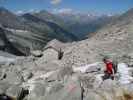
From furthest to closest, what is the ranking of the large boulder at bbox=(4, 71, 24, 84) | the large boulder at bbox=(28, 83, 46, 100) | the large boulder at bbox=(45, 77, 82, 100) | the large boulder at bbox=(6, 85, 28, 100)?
the large boulder at bbox=(4, 71, 24, 84) < the large boulder at bbox=(6, 85, 28, 100) < the large boulder at bbox=(28, 83, 46, 100) < the large boulder at bbox=(45, 77, 82, 100)

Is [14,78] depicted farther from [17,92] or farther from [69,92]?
[69,92]

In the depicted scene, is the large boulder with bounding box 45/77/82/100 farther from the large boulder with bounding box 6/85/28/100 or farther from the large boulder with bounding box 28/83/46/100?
the large boulder with bounding box 6/85/28/100

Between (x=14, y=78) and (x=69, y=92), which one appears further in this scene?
(x=14, y=78)

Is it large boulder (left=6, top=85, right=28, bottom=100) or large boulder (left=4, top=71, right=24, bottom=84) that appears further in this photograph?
large boulder (left=4, top=71, right=24, bottom=84)

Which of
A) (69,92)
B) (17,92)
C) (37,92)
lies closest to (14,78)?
(17,92)

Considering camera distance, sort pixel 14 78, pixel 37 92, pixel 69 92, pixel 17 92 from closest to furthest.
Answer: pixel 69 92
pixel 37 92
pixel 17 92
pixel 14 78

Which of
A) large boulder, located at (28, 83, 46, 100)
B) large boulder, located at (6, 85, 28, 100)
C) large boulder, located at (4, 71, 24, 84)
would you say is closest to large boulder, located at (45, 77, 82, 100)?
large boulder, located at (28, 83, 46, 100)

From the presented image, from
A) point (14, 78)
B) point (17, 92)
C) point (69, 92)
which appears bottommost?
point (17, 92)

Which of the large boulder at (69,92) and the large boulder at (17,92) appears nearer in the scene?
the large boulder at (69,92)

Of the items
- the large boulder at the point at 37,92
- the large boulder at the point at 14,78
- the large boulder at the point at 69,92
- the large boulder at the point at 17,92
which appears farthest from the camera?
the large boulder at the point at 14,78

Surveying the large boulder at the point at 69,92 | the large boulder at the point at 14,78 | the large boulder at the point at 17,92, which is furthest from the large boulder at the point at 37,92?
the large boulder at the point at 14,78

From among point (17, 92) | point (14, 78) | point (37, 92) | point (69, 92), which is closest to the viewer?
point (69, 92)

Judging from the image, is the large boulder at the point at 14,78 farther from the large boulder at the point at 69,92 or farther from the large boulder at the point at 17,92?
the large boulder at the point at 69,92

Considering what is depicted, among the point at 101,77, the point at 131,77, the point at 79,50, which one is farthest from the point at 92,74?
the point at 79,50
